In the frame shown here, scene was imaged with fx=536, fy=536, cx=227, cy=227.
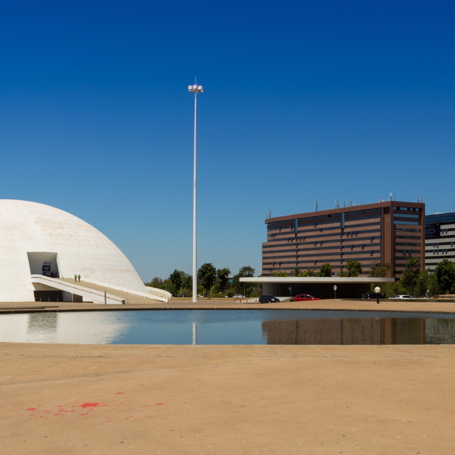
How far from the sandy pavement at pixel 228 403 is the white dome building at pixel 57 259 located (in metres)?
42.8

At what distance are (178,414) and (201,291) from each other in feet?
442

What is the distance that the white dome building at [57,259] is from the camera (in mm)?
59031

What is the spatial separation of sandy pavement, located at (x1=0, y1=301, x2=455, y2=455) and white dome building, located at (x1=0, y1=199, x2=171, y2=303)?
140 feet

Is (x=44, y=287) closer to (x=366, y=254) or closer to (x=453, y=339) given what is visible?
(x=453, y=339)

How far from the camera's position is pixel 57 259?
2559 inches

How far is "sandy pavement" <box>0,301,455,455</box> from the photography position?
21.9 ft

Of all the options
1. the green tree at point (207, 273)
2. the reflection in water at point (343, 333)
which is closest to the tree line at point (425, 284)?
the green tree at point (207, 273)

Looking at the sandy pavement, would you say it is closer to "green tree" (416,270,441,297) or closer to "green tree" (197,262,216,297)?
"green tree" (416,270,441,297)

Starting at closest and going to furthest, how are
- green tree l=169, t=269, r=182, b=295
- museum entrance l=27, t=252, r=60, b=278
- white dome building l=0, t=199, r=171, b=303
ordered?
white dome building l=0, t=199, r=171, b=303
museum entrance l=27, t=252, r=60, b=278
green tree l=169, t=269, r=182, b=295

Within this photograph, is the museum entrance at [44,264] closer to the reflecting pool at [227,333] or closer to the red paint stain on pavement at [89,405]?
the reflecting pool at [227,333]

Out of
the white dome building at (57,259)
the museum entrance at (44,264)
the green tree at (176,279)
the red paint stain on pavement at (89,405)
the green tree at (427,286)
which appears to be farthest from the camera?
the green tree at (176,279)

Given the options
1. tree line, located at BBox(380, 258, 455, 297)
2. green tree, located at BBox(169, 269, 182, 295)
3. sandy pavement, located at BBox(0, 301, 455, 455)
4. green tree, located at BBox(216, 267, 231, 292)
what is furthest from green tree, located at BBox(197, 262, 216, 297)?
sandy pavement, located at BBox(0, 301, 455, 455)

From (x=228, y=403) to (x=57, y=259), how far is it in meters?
60.0

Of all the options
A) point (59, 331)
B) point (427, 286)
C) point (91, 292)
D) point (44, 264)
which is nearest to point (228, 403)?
point (59, 331)
